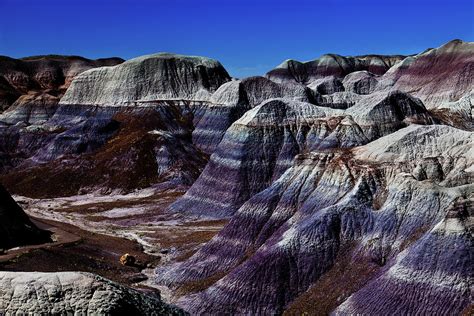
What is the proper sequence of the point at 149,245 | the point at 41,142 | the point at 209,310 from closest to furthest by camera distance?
the point at 209,310
the point at 149,245
the point at 41,142

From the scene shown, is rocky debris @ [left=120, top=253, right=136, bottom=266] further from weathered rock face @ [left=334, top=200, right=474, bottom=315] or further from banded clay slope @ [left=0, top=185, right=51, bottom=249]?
weathered rock face @ [left=334, top=200, right=474, bottom=315]

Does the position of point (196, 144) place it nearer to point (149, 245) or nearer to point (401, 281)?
point (149, 245)

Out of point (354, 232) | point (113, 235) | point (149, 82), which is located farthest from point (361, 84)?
point (354, 232)

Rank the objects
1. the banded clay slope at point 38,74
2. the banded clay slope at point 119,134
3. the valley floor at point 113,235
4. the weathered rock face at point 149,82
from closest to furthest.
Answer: the valley floor at point 113,235, the banded clay slope at point 119,134, the weathered rock face at point 149,82, the banded clay slope at point 38,74

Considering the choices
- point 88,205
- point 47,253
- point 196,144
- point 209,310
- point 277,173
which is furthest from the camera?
point 196,144

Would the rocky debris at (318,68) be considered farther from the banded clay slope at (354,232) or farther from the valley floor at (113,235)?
the banded clay slope at (354,232)

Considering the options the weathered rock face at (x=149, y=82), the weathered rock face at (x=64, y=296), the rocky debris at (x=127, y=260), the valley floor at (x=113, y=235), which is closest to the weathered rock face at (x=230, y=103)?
the weathered rock face at (x=149, y=82)

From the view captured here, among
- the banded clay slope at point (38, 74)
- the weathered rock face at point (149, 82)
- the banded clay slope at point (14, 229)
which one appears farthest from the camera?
the banded clay slope at point (38, 74)

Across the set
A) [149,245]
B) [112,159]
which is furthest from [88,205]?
[149,245]
